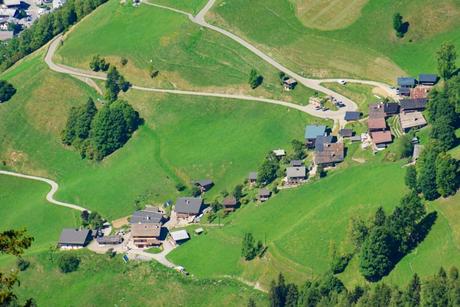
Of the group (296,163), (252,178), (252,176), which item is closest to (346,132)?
(296,163)

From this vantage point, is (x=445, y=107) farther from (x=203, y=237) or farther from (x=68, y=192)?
(x=68, y=192)

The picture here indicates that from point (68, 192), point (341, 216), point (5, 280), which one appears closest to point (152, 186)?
point (68, 192)

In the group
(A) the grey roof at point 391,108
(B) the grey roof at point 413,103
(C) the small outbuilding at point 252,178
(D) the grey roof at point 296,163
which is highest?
(B) the grey roof at point 413,103

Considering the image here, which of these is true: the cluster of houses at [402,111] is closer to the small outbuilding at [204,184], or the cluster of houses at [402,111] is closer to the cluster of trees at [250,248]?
the small outbuilding at [204,184]

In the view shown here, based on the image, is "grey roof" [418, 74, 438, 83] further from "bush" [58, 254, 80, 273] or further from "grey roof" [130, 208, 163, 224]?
"bush" [58, 254, 80, 273]

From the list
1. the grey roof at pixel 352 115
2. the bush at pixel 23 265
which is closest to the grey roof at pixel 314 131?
the grey roof at pixel 352 115

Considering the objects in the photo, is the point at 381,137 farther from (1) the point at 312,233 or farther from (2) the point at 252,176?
(1) the point at 312,233
